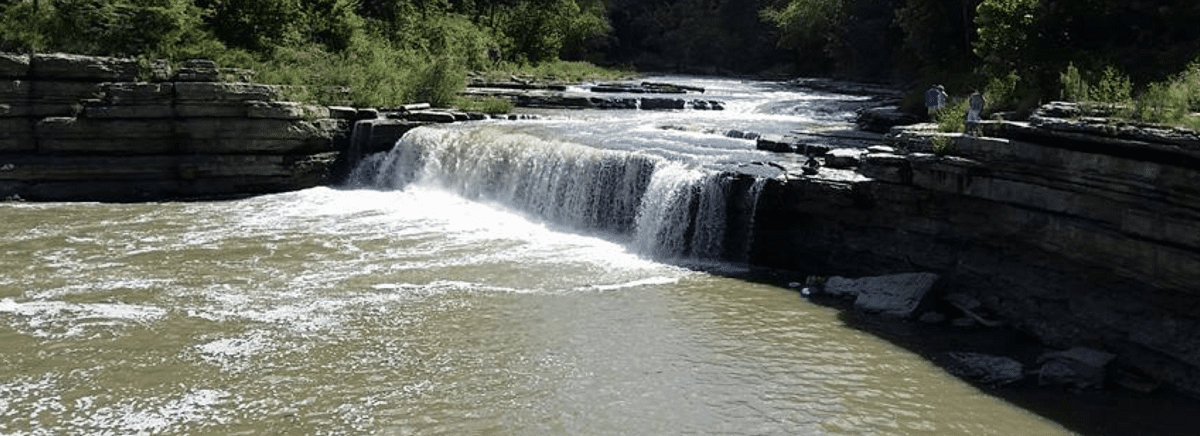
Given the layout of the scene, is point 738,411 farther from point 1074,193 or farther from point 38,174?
point 38,174

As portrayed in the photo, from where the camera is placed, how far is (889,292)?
A: 44.1 feet

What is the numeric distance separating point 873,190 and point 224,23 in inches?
696

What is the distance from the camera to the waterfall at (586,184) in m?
16.1

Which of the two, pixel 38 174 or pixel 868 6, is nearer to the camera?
pixel 38 174

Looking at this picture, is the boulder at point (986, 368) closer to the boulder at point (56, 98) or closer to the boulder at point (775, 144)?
the boulder at point (775, 144)

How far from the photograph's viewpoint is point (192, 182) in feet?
69.6

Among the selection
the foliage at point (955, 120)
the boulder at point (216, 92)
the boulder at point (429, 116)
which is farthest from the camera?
the boulder at point (429, 116)

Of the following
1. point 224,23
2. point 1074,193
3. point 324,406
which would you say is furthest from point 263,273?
point 224,23

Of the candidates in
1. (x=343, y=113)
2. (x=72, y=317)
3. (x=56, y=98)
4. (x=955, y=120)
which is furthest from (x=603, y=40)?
(x=72, y=317)

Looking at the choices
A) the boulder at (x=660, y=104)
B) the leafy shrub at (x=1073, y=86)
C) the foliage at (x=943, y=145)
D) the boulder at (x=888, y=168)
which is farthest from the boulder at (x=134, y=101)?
the leafy shrub at (x=1073, y=86)

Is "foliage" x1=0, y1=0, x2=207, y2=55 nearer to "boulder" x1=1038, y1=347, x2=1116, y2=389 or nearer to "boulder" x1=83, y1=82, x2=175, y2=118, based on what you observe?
"boulder" x1=83, y1=82, x2=175, y2=118

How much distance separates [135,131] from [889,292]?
15292 millimetres

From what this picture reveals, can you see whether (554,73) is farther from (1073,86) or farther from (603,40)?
(1073,86)

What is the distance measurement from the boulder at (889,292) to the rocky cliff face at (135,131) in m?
12.6
